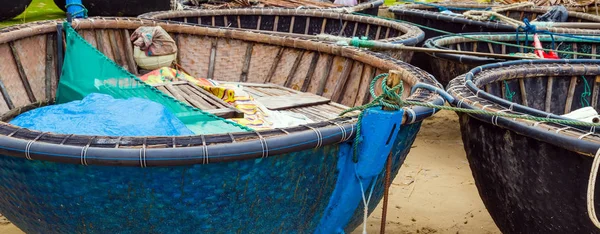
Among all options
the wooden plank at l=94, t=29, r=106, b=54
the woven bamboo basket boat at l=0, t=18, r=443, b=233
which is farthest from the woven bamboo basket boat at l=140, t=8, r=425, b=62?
the woven bamboo basket boat at l=0, t=18, r=443, b=233

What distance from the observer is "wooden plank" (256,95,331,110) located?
434cm

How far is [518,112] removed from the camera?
10.1ft

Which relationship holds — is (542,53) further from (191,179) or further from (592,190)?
(191,179)

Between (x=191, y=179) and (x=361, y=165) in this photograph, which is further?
(x=361, y=165)

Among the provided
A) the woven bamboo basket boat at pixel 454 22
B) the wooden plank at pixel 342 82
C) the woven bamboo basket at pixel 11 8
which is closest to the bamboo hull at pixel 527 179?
the wooden plank at pixel 342 82

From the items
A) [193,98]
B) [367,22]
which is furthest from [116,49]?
[367,22]

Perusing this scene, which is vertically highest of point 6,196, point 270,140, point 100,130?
point 270,140

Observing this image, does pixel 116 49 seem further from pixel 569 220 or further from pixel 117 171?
pixel 569 220

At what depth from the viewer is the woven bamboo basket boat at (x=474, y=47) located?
523cm

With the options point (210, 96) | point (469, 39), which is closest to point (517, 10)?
point (469, 39)

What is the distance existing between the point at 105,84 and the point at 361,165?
6.06 ft

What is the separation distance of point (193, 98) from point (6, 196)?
5.20ft

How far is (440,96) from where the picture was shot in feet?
10.1

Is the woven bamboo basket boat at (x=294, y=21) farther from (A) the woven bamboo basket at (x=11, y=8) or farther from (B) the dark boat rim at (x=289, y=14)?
(A) the woven bamboo basket at (x=11, y=8)
